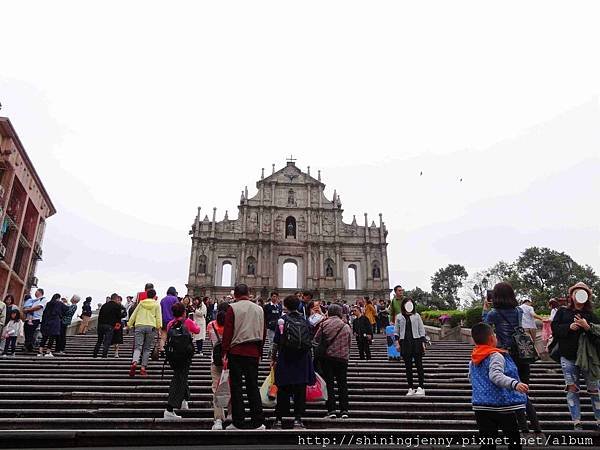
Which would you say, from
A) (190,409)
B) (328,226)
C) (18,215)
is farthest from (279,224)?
(190,409)

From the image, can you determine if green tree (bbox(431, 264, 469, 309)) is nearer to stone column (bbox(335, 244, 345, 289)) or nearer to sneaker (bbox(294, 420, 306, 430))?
stone column (bbox(335, 244, 345, 289))

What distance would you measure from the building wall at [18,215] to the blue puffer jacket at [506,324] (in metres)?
26.5

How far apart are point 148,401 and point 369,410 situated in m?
3.50

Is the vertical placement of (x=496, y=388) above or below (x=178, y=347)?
below

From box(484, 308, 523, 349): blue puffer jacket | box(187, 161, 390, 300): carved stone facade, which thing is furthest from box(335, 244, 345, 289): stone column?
box(484, 308, 523, 349): blue puffer jacket

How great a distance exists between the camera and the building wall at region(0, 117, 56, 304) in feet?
80.0

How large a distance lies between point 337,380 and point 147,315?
4.21 metres

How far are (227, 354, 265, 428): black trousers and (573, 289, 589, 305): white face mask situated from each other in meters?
4.24

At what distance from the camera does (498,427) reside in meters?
3.76

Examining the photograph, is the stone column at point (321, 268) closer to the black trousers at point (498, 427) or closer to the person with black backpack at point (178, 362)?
the person with black backpack at point (178, 362)

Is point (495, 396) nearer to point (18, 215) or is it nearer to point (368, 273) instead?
point (18, 215)

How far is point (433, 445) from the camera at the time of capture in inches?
189

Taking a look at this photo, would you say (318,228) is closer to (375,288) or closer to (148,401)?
(375,288)

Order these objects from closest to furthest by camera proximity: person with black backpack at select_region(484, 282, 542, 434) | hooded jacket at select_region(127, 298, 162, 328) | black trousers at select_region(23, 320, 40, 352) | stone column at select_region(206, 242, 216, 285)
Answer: person with black backpack at select_region(484, 282, 542, 434), hooded jacket at select_region(127, 298, 162, 328), black trousers at select_region(23, 320, 40, 352), stone column at select_region(206, 242, 216, 285)
